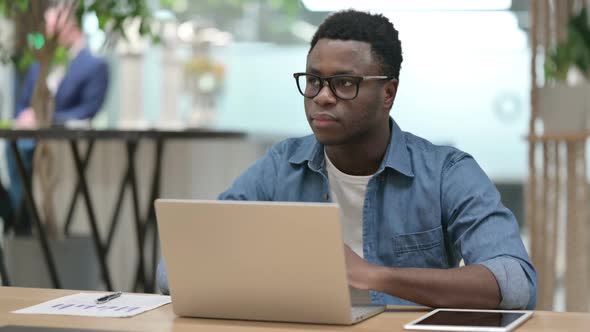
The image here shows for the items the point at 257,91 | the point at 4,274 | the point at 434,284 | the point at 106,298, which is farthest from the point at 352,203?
the point at 257,91

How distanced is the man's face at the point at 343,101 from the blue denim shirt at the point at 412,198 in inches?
4.0

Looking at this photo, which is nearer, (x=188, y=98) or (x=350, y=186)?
(x=350, y=186)

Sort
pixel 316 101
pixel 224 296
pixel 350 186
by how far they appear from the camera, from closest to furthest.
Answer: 1. pixel 224 296
2. pixel 316 101
3. pixel 350 186

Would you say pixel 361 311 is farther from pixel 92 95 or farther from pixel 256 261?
pixel 92 95

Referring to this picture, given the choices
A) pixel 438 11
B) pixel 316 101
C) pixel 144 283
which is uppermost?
pixel 438 11

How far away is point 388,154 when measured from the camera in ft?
6.77

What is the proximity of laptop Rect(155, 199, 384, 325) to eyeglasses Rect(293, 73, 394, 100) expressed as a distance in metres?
0.47

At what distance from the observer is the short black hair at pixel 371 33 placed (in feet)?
6.62

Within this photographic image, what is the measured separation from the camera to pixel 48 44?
13.0ft

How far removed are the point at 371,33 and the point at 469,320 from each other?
70 centimetres

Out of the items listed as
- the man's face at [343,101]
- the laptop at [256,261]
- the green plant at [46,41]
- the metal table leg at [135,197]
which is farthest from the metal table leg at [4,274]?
the laptop at [256,261]

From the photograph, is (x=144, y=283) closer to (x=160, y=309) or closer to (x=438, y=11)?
(x=438, y=11)

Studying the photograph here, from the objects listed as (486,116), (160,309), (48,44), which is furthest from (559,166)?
(160,309)

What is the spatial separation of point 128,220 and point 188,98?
70cm
